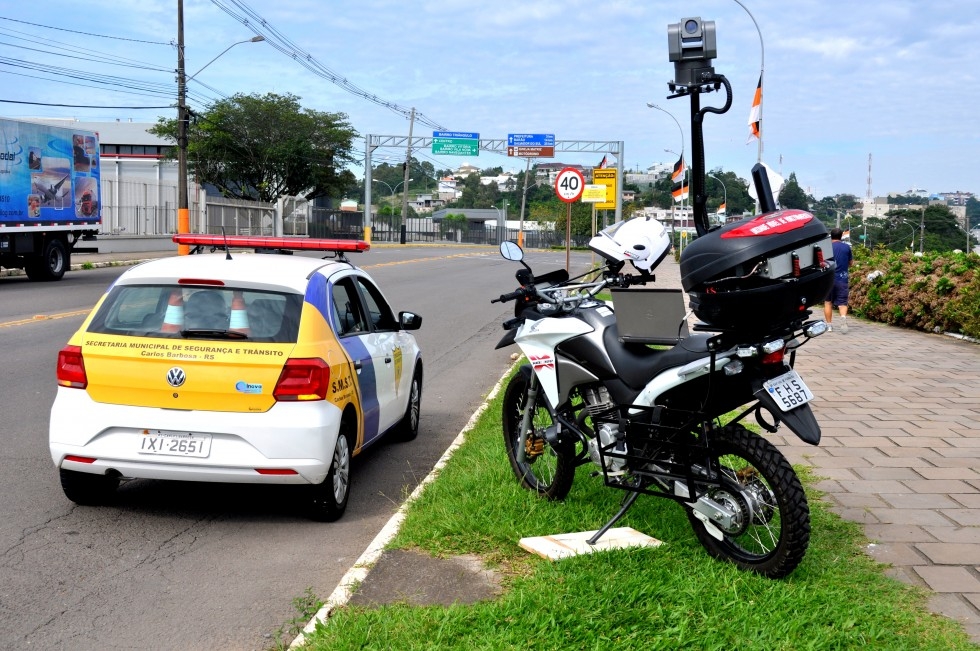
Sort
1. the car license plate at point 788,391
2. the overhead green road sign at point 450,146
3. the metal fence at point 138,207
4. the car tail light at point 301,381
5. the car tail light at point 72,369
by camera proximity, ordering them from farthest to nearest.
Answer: the overhead green road sign at point 450,146 → the metal fence at point 138,207 → the car tail light at point 72,369 → the car tail light at point 301,381 → the car license plate at point 788,391

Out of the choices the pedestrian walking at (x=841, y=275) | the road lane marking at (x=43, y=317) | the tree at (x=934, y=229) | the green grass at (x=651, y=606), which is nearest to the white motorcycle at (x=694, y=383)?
the green grass at (x=651, y=606)

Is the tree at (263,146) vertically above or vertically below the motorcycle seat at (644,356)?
above

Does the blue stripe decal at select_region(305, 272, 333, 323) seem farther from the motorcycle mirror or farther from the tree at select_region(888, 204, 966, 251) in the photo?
the tree at select_region(888, 204, 966, 251)

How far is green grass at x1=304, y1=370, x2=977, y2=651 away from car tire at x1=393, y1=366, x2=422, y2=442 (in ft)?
9.12

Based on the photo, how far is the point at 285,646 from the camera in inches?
167

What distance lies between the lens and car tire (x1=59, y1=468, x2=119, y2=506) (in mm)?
6070

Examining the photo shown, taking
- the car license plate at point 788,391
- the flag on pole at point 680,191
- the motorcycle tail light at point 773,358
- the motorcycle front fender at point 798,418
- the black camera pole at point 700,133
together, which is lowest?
the motorcycle front fender at point 798,418

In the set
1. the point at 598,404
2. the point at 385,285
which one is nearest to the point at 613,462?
the point at 598,404

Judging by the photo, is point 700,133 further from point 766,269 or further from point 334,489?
point 334,489

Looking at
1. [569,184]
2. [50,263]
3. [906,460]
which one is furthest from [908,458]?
[50,263]

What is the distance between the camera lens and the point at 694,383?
479 cm

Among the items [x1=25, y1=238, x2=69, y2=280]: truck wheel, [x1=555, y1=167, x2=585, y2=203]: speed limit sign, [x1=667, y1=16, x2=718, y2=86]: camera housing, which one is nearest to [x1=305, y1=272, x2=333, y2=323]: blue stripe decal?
[x1=667, y1=16, x2=718, y2=86]: camera housing

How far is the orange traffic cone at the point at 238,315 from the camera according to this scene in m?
5.97

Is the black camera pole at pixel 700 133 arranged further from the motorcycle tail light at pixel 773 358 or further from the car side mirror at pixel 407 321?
the car side mirror at pixel 407 321
